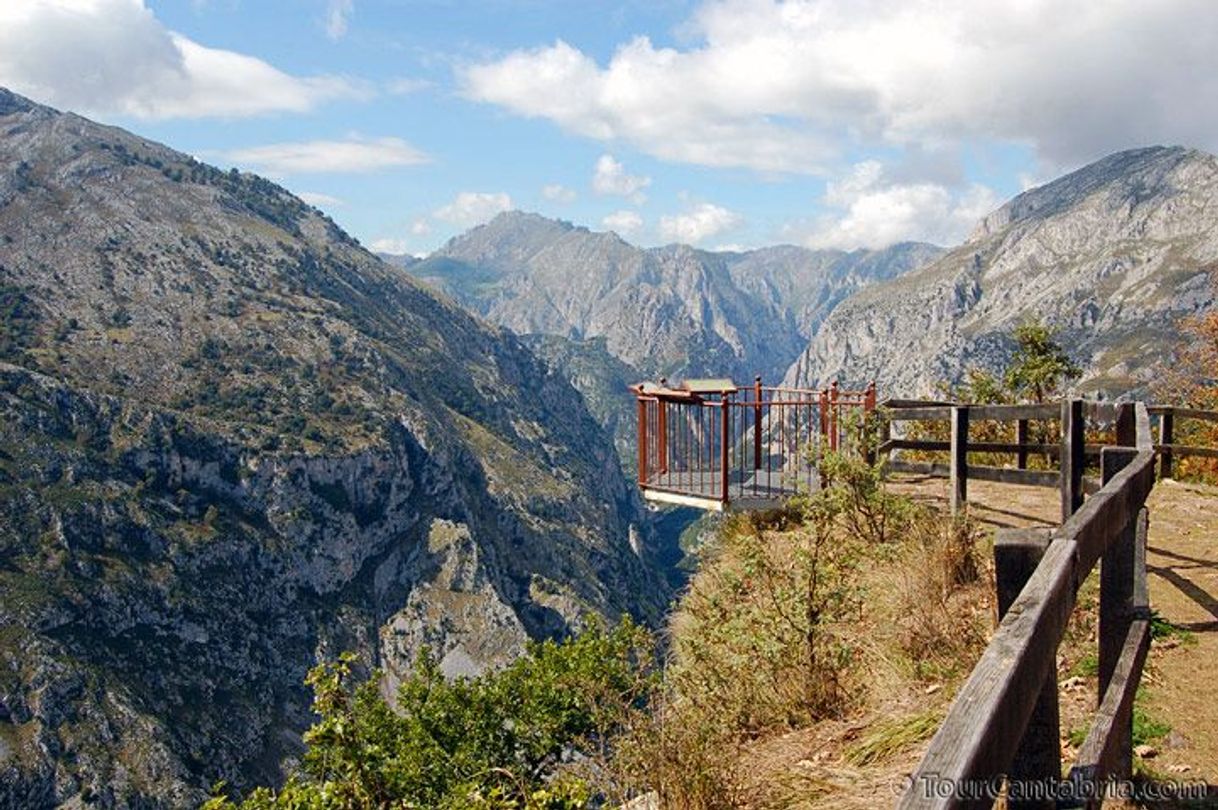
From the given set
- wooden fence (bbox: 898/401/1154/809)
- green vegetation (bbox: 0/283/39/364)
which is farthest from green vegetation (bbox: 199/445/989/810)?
green vegetation (bbox: 0/283/39/364)

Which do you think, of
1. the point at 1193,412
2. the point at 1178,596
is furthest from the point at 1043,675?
the point at 1193,412

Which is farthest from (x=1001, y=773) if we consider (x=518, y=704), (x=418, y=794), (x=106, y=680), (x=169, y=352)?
(x=169, y=352)

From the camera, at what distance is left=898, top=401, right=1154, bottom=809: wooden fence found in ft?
6.57

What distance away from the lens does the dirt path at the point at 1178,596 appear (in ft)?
17.1

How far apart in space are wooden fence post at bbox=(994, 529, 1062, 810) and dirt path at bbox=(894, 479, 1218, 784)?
268cm

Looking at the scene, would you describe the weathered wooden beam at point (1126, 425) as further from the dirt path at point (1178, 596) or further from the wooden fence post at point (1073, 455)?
the dirt path at point (1178, 596)

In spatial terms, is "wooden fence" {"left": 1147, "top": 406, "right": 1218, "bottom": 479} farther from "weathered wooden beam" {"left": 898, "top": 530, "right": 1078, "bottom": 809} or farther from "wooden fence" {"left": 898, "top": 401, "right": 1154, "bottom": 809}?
"weathered wooden beam" {"left": 898, "top": 530, "right": 1078, "bottom": 809}

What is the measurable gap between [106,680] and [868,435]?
466 ft

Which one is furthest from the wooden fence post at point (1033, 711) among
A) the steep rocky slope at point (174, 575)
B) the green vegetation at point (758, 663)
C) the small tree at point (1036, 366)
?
the steep rocky slope at point (174, 575)

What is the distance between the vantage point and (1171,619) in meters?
7.55

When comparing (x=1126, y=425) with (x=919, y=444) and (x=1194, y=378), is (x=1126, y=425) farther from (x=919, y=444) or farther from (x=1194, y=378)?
(x=1194, y=378)

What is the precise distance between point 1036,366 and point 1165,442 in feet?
31.5

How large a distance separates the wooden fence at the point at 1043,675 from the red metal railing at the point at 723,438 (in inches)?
321

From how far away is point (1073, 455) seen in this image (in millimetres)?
8641
